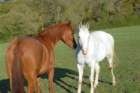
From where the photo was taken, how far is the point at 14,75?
7062 mm

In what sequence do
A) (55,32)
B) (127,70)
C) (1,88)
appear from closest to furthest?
(55,32) < (1,88) < (127,70)

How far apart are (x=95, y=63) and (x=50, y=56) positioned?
1553 millimetres

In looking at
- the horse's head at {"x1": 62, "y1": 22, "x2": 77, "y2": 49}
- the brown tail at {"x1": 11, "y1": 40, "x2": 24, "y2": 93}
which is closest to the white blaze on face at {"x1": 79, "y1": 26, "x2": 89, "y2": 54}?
the horse's head at {"x1": 62, "y1": 22, "x2": 77, "y2": 49}

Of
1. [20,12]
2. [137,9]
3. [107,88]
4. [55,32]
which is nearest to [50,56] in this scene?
[55,32]

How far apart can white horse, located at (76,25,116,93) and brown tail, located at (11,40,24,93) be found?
2034 millimetres

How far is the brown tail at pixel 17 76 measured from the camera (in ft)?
22.7

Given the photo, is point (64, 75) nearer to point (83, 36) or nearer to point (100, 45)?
point (100, 45)

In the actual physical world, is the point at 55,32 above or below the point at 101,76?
above

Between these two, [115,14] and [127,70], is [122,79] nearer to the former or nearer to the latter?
[127,70]

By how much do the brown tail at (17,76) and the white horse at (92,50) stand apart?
6.67 feet

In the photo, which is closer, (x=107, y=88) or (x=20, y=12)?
(x=107, y=88)

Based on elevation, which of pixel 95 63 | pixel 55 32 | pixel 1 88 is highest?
pixel 55 32

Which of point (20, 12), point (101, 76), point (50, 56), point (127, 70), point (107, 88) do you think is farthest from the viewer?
point (20, 12)

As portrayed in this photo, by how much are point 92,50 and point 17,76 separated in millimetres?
2756
